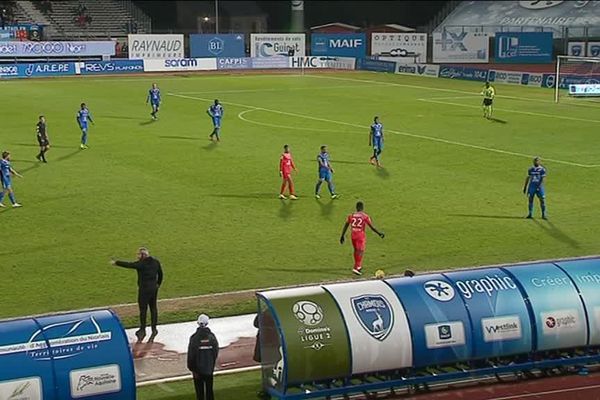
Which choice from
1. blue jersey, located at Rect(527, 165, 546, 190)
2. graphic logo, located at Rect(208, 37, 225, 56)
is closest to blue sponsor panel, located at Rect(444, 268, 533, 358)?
blue jersey, located at Rect(527, 165, 546, 190)

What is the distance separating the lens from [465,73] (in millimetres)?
70750

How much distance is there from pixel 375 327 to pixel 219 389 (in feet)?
8.83

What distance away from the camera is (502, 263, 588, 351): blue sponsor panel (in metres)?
14.1

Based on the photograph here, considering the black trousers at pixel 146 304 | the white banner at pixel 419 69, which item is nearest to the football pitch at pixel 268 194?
the black trousers at pixel 146 304

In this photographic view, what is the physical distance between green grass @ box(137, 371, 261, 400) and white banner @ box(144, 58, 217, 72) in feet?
209

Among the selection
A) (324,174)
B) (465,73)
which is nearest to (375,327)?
(324,174)

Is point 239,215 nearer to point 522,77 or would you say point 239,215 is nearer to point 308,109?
point 308,109

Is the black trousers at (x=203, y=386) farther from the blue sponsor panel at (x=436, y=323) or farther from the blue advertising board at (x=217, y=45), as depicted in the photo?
the blue advertising board at (x=217, y=45)

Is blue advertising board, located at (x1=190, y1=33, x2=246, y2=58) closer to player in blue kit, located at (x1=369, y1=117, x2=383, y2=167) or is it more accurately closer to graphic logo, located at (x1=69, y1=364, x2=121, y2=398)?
player in blue kit, located at (x1=369, y1=117, x2=383, y2=167)

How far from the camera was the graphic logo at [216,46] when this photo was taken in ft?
263

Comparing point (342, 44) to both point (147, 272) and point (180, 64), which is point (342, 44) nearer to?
point (180, 64)

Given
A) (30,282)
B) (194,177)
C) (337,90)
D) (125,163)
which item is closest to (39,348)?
(30,282)

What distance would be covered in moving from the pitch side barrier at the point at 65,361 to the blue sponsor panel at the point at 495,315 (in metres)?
5.05

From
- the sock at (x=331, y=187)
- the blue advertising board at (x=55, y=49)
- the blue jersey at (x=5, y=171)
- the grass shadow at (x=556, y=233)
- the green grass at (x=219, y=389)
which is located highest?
the blue advertising board at (x=55, y=49)
